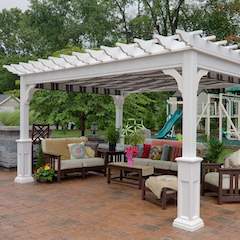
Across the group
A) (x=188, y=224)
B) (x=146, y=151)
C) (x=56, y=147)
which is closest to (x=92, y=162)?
(x=56, y=147)

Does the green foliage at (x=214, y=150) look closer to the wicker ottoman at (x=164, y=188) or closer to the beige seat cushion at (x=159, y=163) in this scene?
the beige seat cushion at (x=159, y=163)

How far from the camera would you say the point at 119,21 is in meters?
26.2

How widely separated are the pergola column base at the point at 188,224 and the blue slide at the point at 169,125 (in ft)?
33.7

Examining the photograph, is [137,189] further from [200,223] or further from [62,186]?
[200,223]

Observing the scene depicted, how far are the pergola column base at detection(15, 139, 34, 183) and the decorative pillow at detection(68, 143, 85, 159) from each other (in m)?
1.00

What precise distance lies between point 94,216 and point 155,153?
359 cm

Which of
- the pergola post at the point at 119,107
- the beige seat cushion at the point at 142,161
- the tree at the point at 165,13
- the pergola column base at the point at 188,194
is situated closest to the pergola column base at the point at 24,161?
the beige seat cushion at the point at 142,161

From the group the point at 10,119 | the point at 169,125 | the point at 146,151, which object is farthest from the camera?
the point at 169,125

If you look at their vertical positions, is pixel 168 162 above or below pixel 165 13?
below

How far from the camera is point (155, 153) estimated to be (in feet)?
28.6

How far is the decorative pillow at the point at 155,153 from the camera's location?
864cm

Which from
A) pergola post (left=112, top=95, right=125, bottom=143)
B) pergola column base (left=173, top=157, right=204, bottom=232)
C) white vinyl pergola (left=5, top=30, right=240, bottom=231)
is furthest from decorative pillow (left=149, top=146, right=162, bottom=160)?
pergola column base (left=173, top=157, right=204, bottom=232)

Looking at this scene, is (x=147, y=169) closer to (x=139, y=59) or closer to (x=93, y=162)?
(x=93, y=162)

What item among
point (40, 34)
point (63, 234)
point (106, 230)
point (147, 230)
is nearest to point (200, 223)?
point (147, 230)
